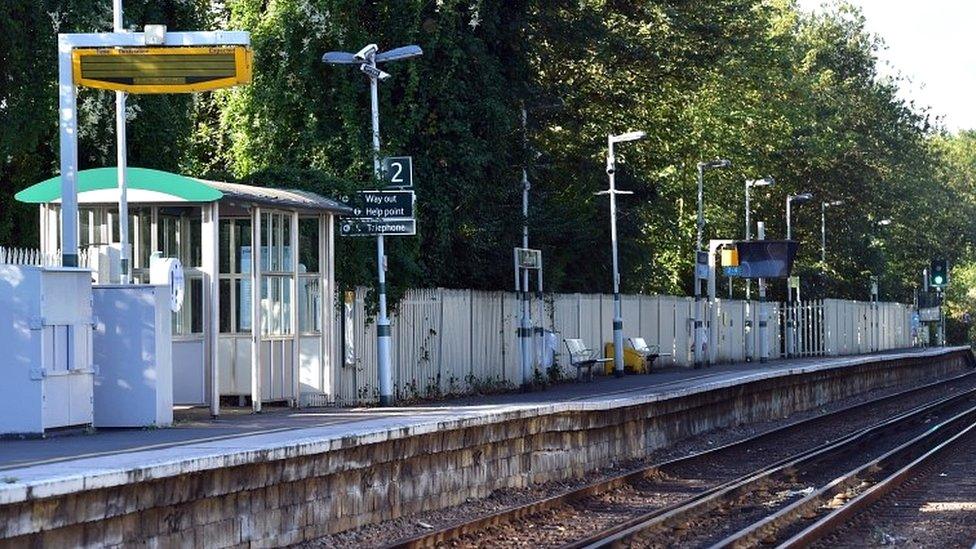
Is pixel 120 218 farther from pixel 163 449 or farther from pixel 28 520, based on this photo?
pixel 28 520

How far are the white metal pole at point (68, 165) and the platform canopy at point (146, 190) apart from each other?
2.68 m

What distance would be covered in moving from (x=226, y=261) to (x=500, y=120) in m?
14.4

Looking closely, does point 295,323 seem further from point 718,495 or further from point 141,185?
point 718,495

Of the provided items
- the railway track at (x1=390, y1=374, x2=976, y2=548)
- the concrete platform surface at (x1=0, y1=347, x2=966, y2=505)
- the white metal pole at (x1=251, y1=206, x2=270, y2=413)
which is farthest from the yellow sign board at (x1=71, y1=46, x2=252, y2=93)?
the railway track at (x1=390, y1=374, x2=976, y2=548)

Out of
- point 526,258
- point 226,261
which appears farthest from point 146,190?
point 526,258

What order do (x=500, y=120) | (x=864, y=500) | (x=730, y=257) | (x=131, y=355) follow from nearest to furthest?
1. (x=864, y=500)
2. (x=131, y=355)
3. (x=500, y=120)
4. (x=730, y=257)

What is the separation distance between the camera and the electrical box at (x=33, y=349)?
685 inches

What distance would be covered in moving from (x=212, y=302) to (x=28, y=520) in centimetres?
1173

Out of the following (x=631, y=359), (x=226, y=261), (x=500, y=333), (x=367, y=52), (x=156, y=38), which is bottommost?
(x=631, y=359)

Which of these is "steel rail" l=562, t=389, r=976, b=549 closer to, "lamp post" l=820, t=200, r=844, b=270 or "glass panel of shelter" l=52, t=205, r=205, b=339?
"glass panel of shelter" l=52, t=205, r=205, b=339

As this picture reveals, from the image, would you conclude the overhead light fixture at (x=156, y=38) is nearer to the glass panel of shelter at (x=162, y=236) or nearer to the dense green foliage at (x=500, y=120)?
the glass panel of shelter at (x=162, y=236)

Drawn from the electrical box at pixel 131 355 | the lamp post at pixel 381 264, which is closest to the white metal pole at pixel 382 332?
the lamp post at pixel 381 264

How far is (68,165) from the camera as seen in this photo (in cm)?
1888

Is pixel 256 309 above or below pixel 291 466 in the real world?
above
